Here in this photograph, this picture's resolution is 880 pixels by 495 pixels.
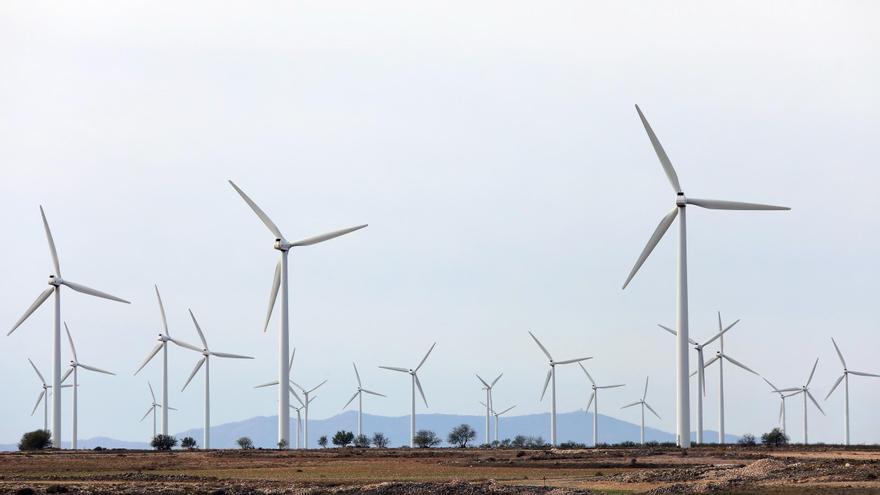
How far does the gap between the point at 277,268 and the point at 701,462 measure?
162ft

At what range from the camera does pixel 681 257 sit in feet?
345

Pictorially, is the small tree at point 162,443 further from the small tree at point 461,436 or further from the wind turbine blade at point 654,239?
the wind turbine blade at point 654,239

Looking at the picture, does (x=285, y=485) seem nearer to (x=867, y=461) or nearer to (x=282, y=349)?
(x=867, y=461)

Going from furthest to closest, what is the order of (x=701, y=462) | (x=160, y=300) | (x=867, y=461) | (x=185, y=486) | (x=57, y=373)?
1. (x=160, y=300)
2. (x=57, y=373)
3. (x=701, y=462)
4. (x=867, y=461)
5. (x=185, y=486)

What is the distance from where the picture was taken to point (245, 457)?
10494cm

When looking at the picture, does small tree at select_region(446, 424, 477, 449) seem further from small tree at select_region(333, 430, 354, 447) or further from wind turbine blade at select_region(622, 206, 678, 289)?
wind turbine blade at select_region(622, 206, 678, 289)

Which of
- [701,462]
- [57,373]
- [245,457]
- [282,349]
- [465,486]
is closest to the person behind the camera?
[465,486]

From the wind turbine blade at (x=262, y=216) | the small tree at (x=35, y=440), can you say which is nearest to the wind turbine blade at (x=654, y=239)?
the wind turbine blade at (x=262, y=216)

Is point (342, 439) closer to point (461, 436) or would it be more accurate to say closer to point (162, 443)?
point (461, 436)

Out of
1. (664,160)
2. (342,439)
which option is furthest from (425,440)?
(664,160)

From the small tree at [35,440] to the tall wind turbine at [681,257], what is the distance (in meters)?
64.0

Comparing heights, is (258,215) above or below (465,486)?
above

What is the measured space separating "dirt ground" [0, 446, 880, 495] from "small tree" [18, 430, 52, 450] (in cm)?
2775

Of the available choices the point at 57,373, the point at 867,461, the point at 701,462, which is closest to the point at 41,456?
the point at 57,373
